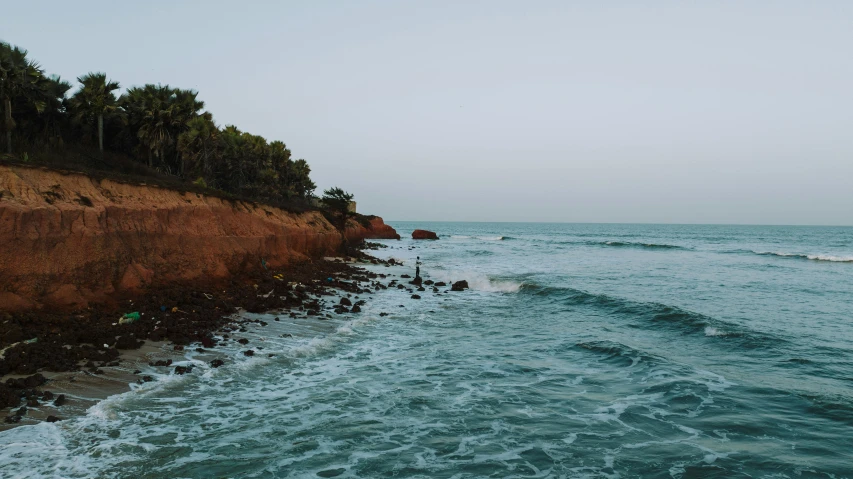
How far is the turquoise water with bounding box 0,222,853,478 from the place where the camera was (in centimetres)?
839

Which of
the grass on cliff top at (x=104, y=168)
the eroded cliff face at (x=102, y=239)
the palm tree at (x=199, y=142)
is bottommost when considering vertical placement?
the eroded cliff face at (x=102, y=239)

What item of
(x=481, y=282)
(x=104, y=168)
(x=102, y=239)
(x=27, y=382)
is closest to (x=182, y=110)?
(x=104, y=168)

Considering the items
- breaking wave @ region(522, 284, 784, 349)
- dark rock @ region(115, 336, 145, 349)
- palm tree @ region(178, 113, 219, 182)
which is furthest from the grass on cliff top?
breaking wave @ region(522, 284, 784, 349)

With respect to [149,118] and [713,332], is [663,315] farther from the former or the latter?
[149,118]

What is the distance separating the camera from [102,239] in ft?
59.1

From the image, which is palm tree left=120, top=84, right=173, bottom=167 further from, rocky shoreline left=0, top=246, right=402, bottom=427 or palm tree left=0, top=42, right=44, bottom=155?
rocky shoreline left=0, top=246, right=402, bottom=427

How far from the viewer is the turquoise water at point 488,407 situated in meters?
8.39

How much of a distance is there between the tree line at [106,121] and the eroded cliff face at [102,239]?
8.63m

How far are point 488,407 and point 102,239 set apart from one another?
15559mm

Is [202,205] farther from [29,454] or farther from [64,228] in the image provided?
[29,454]

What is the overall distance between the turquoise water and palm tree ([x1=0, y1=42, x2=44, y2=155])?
65.5ft

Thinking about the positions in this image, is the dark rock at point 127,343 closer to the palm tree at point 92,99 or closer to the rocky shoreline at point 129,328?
the rocky shoreline at point 129,328

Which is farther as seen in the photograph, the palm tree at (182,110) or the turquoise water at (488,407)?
the palm tree at (182,110)

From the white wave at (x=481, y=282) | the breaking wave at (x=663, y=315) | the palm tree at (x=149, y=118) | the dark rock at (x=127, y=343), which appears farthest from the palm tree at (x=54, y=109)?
the breaking wave at (x=663, y=315)
